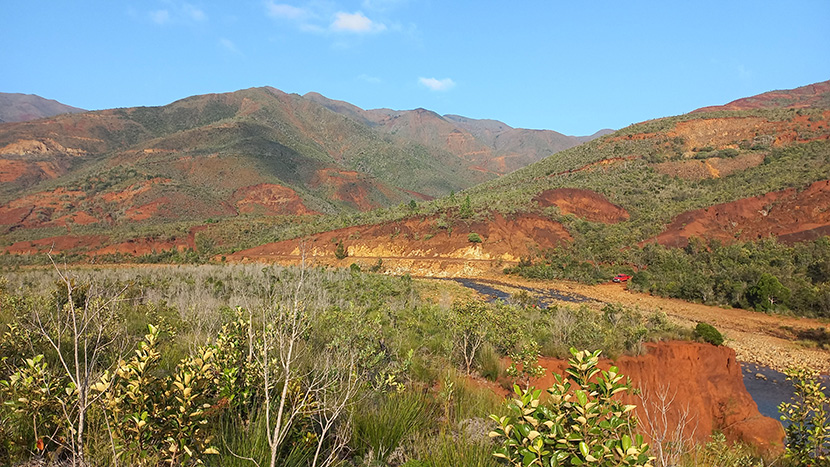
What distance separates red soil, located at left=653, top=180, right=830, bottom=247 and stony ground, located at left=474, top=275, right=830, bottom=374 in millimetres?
10137

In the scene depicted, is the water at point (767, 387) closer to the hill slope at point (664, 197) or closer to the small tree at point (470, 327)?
the small tree at point (470, 327)

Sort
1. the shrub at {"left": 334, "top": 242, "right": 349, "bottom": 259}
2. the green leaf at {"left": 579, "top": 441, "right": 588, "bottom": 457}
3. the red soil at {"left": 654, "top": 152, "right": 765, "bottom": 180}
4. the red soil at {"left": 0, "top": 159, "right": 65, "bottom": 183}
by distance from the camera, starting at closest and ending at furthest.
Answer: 1. the green leaf at {"left": 579, "top": 441, "right": 588, "bottom": 457}
2. the shrub at {"left": 334, "top": 242, "right": 349, "bottom": 259}
3. the red soil at {"left": 654, "top": 152, "right": 765, "bottom": 180}
4. the red soil at {"left": 0, "top": 159, "right": 65, "bottom": 183}

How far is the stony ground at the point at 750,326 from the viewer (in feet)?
48.1

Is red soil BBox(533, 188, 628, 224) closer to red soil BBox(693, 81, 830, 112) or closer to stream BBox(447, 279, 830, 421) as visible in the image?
stream BBox(447, 279, 830, 421)

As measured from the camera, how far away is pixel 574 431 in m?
2.29

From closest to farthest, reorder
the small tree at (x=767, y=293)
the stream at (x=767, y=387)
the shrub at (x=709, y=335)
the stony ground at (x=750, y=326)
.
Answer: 1. the shrub at (x=709, y=335)
2. the stream at (x=767, y=387)
3. the stony ground at (x=750, y=326)
4. the small tree at (x=767, y=293)

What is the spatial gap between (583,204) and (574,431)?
42548 millimetres

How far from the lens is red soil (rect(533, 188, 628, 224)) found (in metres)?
40.5

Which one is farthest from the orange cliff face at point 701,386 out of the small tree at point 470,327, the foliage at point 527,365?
the small tree at point 470,327

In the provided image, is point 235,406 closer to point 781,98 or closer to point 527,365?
point 527,365

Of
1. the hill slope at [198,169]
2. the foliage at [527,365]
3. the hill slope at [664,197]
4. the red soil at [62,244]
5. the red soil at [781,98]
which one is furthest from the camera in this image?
the red soil at [781,98]

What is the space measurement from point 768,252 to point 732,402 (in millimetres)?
21687

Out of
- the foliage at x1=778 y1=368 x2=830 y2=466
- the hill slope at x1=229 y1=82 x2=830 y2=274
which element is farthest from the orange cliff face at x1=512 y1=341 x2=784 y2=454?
the hill slope at x1=229 y1=82 x2=830 y2=274

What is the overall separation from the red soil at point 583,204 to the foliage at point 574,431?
40.0m
